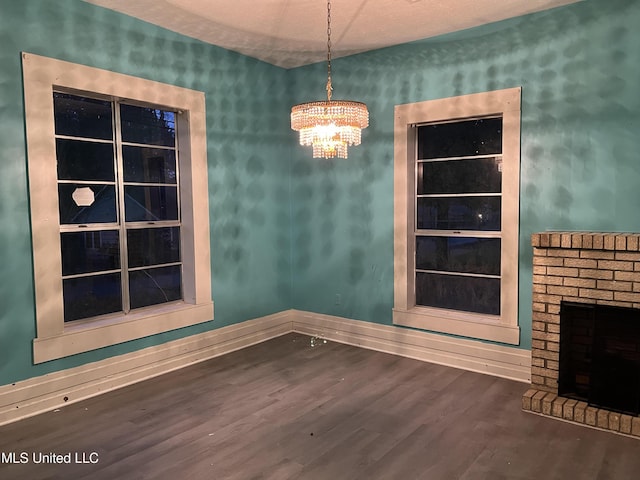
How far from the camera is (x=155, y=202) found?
15.4ft

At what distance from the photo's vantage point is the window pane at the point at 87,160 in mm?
4375

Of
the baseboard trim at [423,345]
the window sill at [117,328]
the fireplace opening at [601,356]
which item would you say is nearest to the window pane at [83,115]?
the window sill at [117,328]

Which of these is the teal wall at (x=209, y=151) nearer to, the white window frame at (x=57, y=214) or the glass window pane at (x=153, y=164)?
the white window frame at (x=57, y=214)

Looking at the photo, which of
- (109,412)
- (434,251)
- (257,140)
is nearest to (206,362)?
(109,412)

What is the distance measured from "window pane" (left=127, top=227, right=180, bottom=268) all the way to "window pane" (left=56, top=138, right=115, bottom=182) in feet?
2.14

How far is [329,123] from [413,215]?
79.8 inches

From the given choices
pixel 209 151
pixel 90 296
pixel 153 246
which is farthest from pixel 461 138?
pixel 90 296

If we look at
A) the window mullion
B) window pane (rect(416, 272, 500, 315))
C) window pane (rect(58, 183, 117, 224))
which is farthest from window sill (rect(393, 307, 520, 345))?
window pane (rect(58, 183, 117, 224))

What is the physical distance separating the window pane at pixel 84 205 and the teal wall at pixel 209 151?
671 millimetres

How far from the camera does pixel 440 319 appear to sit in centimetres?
436

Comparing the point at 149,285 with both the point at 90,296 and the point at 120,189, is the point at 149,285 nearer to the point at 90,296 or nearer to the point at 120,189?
the point at 90,296

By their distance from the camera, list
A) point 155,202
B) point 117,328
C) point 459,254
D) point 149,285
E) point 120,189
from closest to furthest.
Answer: point 117,328
point 120,189
point 155,202
point 459,254
point 149,285

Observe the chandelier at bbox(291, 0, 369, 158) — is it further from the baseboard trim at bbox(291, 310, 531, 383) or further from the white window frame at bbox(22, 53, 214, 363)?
the baseboard trim at bbox(291, 310, 531, 383)

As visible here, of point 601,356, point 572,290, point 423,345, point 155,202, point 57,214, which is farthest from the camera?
point 155,202
